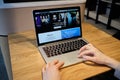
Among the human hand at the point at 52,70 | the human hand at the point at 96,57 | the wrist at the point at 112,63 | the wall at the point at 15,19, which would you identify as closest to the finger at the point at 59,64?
the human hand at the point at 52,70

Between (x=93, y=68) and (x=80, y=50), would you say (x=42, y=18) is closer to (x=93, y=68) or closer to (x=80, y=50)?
(x=80, y=50)

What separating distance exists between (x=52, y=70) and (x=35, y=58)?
6.4 inches

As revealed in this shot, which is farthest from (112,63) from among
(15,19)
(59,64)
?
(15,19)

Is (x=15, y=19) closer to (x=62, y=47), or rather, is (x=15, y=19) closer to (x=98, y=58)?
(x=62, y=47)

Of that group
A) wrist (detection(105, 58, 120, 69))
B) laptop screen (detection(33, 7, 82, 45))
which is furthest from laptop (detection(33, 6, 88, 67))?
wrist (detection(105, 58, 120, 69))

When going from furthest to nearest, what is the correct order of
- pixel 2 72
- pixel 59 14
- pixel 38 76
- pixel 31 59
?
1. pixel 2 72
2. pixel 59 14
3. pixel 31 59
4. pixel 38 76

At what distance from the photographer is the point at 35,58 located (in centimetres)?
77

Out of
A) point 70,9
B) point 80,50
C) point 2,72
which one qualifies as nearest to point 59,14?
point 70,9

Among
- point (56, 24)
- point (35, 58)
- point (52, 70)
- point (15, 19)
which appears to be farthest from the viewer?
point (15, 19)

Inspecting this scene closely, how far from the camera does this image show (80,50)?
80 cm

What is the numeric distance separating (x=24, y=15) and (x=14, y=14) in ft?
0.25

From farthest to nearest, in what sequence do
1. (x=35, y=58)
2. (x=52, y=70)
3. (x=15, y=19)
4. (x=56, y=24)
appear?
(x=15, y=19) < (x=56, y=24) < (x=35, y=58) < (x=52, y=70)

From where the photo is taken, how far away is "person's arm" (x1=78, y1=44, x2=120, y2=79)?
0.72 meters

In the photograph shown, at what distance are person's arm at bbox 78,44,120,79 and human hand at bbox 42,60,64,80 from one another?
158 millimetres
